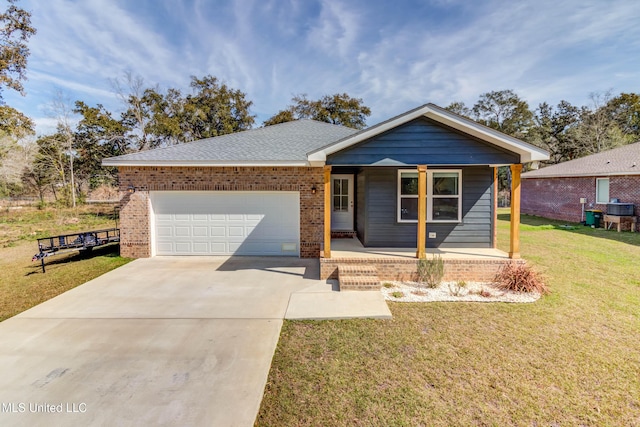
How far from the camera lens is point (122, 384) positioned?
3.37 m

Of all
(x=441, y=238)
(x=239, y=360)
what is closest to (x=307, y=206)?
(x=441, y=238)

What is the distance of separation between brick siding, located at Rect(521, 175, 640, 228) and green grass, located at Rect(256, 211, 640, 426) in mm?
12509

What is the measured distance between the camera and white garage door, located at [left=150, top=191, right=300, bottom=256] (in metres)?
9.47

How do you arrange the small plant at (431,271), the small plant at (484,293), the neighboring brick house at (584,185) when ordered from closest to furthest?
the small plant at (484,293), the small plant at (431,271), the neighboring brick house at (584,185)

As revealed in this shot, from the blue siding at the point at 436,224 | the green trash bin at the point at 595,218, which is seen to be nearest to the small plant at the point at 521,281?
the blue siding at the point at 436,224

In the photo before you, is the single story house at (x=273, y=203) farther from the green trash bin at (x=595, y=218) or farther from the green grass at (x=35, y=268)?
the green trash bin at (x=595, y=218)

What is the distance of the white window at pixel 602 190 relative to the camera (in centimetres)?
1597

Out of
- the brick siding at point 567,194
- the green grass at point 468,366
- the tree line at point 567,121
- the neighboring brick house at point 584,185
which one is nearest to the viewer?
the green grass at point 468,366

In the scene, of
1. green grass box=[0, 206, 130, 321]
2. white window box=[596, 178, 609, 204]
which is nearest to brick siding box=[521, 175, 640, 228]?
white window box=[596, 178, 609, 204]

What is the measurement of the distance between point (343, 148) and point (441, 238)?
401 cm

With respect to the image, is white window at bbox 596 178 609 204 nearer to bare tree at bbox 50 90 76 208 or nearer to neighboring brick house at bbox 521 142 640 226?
neighboring brick house at bbox 521 142 640 226

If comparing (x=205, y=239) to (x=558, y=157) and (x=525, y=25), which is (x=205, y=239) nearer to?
(x=525, y=25)

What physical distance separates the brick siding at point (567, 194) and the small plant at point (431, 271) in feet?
45.4

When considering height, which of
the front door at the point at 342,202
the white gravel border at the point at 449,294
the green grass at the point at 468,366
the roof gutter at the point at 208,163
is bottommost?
the green grass at the point at 468,366
